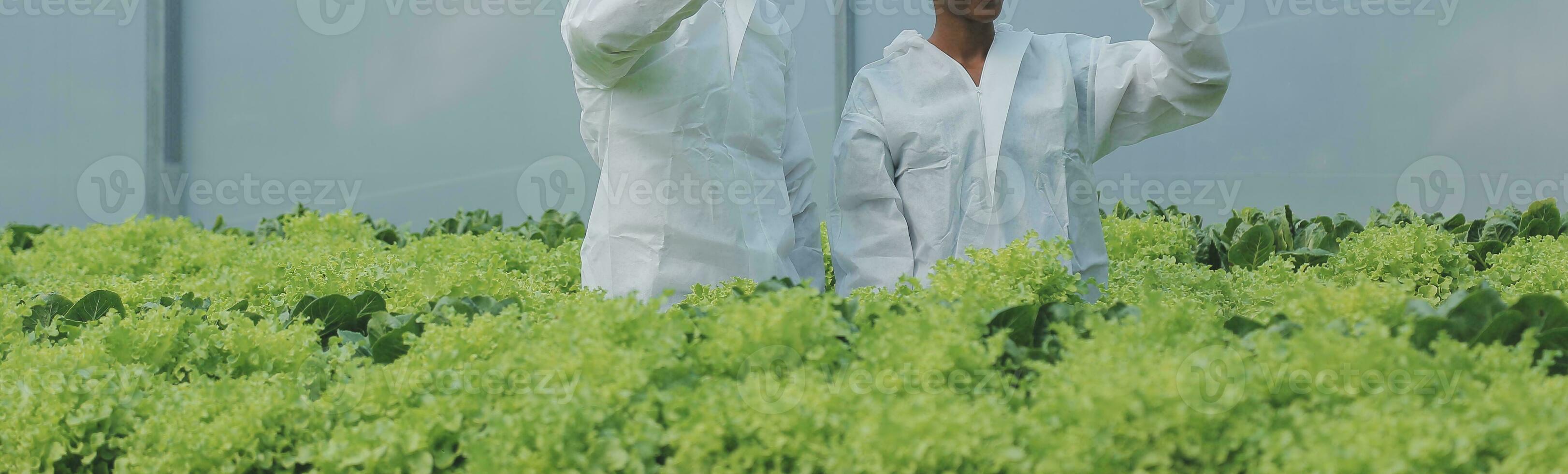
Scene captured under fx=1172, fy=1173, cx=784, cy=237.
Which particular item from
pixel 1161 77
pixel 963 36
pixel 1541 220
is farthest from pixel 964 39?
pixel 1541 220

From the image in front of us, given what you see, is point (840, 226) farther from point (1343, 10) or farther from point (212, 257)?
point (1343, 10)

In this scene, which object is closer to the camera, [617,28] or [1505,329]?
[1505,329]

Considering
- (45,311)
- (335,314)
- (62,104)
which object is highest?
(335,314)

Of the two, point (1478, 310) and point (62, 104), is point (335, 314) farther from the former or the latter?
point (62, 104)

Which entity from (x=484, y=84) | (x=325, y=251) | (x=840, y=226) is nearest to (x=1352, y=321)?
(x=840, y=226)

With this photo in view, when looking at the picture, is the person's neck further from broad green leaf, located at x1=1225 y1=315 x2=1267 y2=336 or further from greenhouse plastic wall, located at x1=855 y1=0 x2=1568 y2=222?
greenhouse plastic wall, located at x1=855 y1=0 x2=1568 y2=222

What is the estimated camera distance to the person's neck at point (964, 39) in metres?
2.70

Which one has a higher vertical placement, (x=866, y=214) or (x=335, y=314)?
(x=866, y=214)

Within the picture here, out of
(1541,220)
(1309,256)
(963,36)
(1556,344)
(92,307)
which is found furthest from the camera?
(1541,220)

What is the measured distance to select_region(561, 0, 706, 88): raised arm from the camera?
2.20 meters

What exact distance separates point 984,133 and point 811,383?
4.46ft

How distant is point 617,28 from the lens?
221 cm

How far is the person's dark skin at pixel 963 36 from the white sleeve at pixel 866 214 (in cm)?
27

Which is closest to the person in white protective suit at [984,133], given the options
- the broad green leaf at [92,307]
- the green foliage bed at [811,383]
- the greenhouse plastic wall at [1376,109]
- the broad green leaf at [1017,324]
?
the green foliage bed at [811,383]
